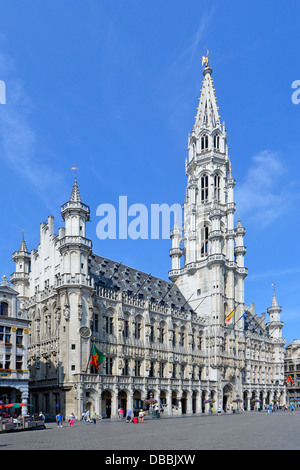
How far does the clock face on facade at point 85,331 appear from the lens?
64000 mm

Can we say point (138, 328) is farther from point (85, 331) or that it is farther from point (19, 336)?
point (19, 336)

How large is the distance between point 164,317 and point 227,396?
23.8 metres

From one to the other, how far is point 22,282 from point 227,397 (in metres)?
45.9

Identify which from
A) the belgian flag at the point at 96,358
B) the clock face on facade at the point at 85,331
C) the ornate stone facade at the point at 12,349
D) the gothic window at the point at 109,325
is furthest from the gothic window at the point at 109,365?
the ornate stone facade at the point at 12,349

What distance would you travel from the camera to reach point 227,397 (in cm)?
9550

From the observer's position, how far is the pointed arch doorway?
94688 millimetres

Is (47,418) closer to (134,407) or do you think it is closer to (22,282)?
(134,407)

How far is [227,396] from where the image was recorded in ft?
313

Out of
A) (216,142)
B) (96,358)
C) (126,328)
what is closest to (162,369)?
(126,328)

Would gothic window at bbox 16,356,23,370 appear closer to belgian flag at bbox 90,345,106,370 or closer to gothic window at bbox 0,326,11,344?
gothic window at bbox 0,326,11,344

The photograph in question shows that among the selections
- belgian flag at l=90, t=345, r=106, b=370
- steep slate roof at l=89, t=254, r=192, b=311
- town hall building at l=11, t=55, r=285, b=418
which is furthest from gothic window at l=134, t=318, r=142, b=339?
belgian flag at l=90, t=345, r=106, b=370

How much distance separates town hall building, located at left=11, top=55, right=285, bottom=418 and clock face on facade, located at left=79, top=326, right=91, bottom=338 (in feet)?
0.45

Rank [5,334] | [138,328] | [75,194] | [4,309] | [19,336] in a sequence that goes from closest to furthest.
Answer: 1. [5,334]
2. [4,309]
3. [19,336]
4. [75,194]
5. [138,328]
